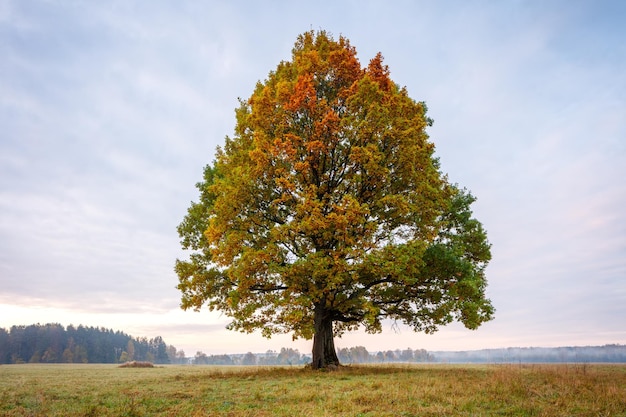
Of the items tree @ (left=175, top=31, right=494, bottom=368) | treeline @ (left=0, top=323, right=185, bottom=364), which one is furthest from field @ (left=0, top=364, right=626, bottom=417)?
treeline @ (left=0, top=323, right=185, bottom=364)

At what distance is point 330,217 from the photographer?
55.0 feet

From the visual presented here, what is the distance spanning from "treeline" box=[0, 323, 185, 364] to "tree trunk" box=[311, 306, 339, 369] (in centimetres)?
13732

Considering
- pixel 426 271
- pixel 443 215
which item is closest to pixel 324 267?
pixel 426 271

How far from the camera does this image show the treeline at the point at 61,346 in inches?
5103

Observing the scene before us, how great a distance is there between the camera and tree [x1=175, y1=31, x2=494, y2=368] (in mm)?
17719

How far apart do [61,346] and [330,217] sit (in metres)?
157

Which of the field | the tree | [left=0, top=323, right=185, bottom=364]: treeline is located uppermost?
the tree

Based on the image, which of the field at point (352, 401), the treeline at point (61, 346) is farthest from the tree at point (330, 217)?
the treeline at point (61, 346)

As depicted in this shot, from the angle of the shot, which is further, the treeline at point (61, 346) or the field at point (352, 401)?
the treeline at point (61, 346)

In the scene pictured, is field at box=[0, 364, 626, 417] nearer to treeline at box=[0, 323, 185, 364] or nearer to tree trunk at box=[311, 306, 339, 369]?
tree trunk at box=[311, 306, 339, 369]

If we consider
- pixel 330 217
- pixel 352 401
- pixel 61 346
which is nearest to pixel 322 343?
pixel 330 217

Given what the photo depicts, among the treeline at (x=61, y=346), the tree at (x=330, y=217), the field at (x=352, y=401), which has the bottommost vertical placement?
the treeline at (x=61, y=346)

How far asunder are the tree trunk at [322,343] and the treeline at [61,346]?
451 ft

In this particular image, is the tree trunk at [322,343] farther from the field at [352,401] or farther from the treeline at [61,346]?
the treeline at [61,346]
